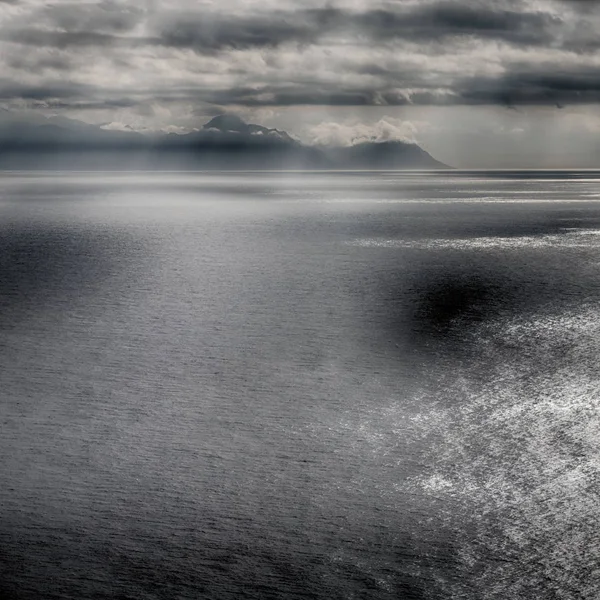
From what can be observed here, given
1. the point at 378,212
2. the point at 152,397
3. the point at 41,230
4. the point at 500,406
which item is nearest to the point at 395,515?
the point at 500,406

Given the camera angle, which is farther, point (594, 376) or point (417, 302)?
point (417, 302)

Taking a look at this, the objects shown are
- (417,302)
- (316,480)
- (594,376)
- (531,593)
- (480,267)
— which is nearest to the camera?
(531,593)

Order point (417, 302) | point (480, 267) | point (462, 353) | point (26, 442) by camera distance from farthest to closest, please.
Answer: point (480, 267), point (417, 302), point (462, 353), point (26, 442)

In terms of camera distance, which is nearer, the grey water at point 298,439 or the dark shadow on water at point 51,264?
the grey water at point 298,439

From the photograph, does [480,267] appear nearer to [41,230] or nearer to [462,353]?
[462,353]

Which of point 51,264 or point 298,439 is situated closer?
point 298,439

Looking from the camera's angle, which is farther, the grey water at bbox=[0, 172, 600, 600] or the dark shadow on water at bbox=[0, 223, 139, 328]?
the dark shadow on water at bbox=[0, 223, 139, 328]

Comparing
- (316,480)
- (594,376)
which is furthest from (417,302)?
(316,480)
